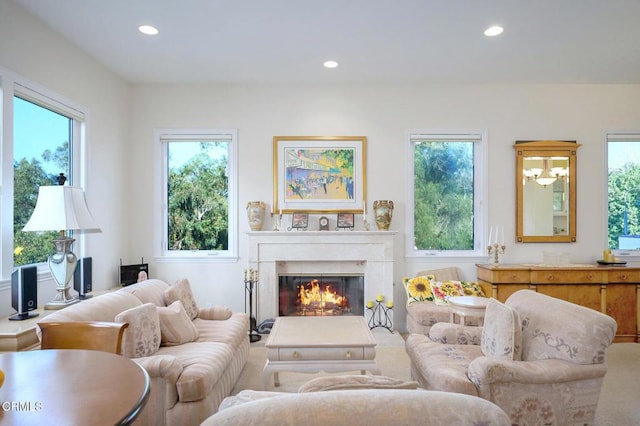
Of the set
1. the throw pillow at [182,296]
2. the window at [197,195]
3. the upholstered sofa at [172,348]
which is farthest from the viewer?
the window at [197,195]

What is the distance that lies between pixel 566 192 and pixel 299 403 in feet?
15.9

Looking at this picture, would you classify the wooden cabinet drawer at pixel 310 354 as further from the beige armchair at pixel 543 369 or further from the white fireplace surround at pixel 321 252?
the white fireplace surround at pixel 321 252

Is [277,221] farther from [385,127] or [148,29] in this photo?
[148,29]

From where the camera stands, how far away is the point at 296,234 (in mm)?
4312

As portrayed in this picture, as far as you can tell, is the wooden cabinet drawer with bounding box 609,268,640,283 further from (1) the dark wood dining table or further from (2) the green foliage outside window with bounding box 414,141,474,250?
(1) the dark wood dining table

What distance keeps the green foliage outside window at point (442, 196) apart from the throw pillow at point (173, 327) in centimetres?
293

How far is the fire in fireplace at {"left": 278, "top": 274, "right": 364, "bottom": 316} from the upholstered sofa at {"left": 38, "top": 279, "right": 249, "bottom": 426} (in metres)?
1.43

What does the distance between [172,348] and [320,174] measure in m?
2.62

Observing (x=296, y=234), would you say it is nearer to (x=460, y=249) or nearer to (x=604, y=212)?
(x=460, y=249)

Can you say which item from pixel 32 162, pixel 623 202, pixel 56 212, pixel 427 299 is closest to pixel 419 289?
pixel 427 299

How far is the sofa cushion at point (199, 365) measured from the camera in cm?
210

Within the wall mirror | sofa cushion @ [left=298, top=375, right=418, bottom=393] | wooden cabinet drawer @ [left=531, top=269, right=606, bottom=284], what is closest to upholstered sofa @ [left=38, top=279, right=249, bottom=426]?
sofa cushion @ [left=298, top=375, right=418, bottom=393]

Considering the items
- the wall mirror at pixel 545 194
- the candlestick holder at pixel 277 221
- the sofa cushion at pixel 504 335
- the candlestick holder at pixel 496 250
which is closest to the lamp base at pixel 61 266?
the candlestick holder at pixel 277 221

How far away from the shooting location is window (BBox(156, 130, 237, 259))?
179 inches
